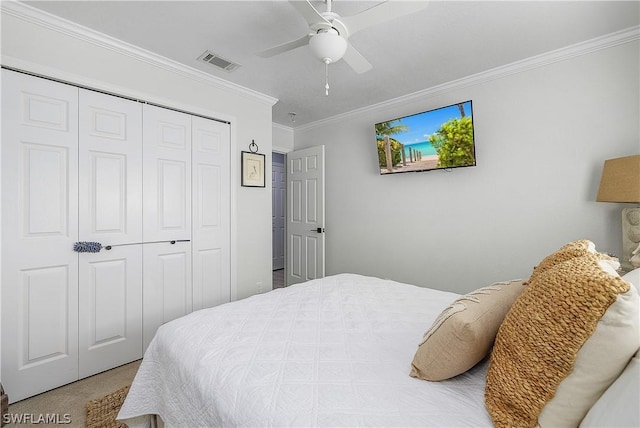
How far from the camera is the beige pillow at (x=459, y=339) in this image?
0.94 meters

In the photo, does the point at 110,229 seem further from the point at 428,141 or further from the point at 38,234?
the point at 428,141

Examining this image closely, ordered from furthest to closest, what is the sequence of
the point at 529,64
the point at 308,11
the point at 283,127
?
the point at 283,127 → the point at 529,64 → the point at 308,11

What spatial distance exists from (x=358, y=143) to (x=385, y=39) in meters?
1.67

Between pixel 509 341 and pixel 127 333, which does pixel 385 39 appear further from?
pixel 127 333

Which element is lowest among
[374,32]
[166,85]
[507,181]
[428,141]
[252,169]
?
[507,181]

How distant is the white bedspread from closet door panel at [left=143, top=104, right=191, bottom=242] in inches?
51.1

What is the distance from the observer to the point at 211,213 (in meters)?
2.97

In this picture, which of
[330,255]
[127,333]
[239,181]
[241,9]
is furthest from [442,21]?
[127,333]

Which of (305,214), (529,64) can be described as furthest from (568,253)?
(305,214)

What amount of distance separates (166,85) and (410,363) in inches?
113

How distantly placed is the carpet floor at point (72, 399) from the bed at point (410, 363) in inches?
28.8

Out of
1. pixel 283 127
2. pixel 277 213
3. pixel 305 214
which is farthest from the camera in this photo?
pixel 277 213

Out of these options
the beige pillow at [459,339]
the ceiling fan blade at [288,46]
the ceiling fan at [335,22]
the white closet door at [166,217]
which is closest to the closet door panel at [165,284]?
the white closet door at [166,217]

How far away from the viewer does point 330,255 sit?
13.9ft
